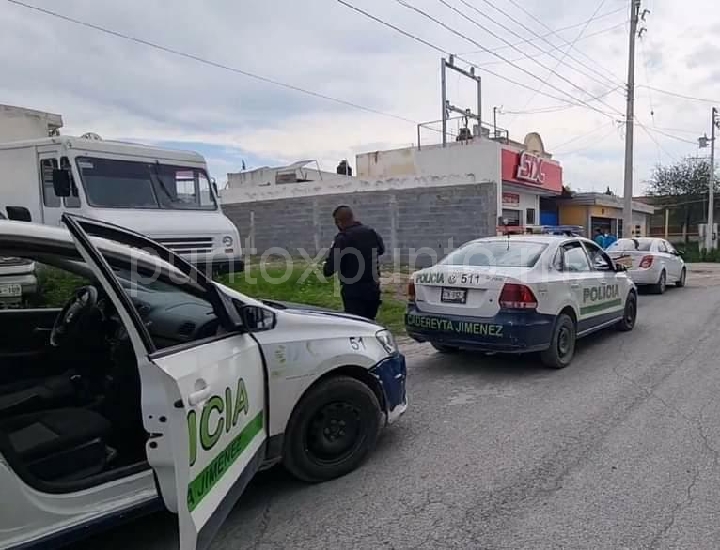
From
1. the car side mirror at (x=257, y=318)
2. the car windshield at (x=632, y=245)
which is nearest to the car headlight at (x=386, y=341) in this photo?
the car side mirror at (x=257, y=318)

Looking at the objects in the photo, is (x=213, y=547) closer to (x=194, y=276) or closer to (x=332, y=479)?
(x=332, y=479)

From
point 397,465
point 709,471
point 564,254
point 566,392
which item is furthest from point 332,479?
point 564,254

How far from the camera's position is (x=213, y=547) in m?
2.88

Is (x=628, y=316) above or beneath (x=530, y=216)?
beneath

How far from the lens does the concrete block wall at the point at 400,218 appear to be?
16.3 metres

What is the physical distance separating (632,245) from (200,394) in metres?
13.9

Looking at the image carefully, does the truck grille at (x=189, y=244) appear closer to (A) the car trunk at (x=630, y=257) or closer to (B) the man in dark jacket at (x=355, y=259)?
(B) the man in dark jacket at (x=355, y=259)

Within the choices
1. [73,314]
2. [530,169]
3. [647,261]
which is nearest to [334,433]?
[73,314]

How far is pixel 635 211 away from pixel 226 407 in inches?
1337

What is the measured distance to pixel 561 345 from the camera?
6152 millimetres

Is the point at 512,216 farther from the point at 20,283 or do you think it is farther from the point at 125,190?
the point at 20,283

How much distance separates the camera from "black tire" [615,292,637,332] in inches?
325

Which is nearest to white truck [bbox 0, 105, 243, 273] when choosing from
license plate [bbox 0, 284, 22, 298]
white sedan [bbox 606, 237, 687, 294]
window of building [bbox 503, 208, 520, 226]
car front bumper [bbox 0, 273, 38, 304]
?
car front bumper [bbox 0, 273, 38, 304]

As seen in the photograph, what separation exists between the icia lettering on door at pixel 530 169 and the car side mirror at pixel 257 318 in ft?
56.5
